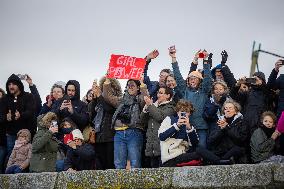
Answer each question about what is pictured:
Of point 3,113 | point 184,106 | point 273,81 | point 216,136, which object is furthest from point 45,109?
point 273,81

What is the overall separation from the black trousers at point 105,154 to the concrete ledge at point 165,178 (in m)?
1.91

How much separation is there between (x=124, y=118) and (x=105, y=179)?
7.47ft

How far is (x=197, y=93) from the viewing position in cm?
838

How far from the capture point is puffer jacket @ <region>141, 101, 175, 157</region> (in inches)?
306

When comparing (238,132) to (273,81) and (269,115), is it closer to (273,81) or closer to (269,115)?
(269,115)

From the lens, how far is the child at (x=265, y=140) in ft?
23.3

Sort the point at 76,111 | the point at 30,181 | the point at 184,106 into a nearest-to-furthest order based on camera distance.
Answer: the point at 30,181
the point at 184,106
the point at 76,111

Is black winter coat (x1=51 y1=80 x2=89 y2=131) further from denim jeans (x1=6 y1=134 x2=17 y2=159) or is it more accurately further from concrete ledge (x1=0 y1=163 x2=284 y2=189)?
concrete ledge (x1=0 y1=163 x2=284 y2=189)

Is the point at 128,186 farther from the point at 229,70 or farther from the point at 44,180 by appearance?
the point at 229,70

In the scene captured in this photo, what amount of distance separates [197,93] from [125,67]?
1.56 meters

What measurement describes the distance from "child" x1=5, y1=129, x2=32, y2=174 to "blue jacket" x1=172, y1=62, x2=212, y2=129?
10.7 ft

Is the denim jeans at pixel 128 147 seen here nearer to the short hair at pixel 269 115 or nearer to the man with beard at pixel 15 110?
the short hair at pixel 269 115

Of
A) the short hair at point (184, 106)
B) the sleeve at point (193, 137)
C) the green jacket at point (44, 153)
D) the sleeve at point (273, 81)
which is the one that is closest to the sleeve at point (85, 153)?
the green jacket at point (44, 153)

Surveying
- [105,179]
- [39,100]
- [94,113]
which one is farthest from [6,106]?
[105,179]
